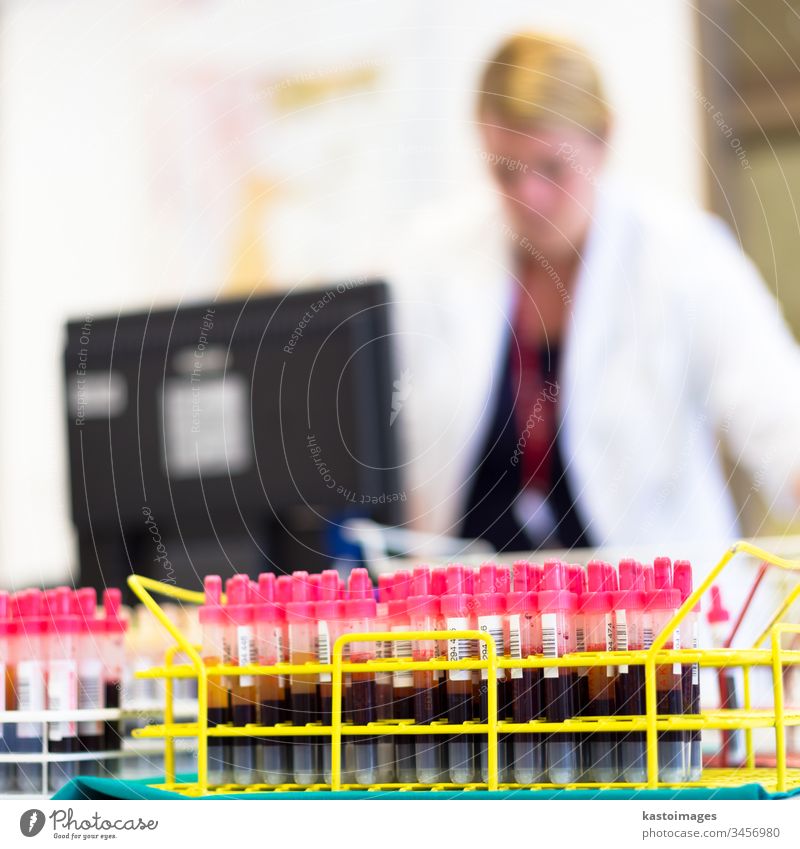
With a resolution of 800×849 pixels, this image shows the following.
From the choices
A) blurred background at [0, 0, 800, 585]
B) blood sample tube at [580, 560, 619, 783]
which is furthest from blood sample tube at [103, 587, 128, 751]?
blurred background at [0, 0, 800, 585]

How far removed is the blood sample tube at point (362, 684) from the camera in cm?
70

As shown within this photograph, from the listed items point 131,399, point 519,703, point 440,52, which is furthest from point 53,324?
point 519,703

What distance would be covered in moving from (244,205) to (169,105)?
1.06 feet

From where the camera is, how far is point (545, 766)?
0.67 metres

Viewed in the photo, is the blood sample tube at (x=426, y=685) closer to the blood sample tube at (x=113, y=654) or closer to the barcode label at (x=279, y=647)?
the barcode label at (x=279, y=647)

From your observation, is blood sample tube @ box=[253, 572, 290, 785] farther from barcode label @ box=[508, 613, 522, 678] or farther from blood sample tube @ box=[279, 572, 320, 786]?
barcode label @ box=[508, 613, 522, 678]

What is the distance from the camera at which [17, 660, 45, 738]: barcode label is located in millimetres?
817

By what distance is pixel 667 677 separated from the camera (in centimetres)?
67

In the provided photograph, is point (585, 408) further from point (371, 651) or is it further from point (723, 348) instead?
point (371, 651)
